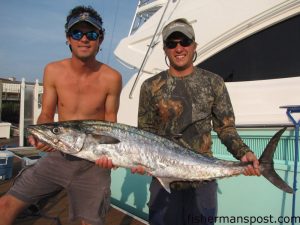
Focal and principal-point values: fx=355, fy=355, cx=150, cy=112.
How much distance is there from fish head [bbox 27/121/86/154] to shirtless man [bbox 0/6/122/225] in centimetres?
37

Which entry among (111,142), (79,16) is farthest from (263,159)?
(79,16)

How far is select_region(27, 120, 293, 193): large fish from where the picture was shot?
2.42 m

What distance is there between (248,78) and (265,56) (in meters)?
0.33

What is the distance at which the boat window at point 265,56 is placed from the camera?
4141 mm

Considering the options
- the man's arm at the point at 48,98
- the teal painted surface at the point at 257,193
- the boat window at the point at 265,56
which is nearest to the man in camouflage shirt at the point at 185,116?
the man's arm at the point at 48,98

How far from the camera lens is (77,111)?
318 centimetres

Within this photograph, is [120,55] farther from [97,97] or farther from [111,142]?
[111,142]

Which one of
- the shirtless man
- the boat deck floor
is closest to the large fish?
the shirtless man

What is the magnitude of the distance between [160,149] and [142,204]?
265 cm

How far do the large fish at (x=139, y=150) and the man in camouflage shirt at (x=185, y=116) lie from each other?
86 mm

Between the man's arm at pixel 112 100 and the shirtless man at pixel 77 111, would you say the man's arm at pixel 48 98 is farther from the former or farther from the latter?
the man's arm at pixel 112 100

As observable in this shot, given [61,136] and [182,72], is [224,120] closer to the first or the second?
[182,72]

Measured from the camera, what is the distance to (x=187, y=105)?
8.25 ft

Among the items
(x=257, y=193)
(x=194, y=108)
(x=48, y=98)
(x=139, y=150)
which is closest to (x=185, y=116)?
(x=194, y=108)
